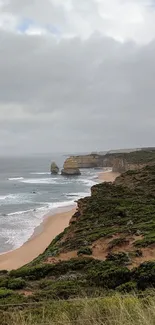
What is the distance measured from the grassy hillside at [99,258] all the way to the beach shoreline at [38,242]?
399cm

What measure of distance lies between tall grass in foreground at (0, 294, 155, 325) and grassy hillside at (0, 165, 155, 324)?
113 inches

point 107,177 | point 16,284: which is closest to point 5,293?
point 16,284

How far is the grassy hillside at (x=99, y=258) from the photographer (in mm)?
9969

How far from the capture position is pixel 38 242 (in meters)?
28.3

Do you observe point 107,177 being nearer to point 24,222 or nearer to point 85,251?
point 24,222

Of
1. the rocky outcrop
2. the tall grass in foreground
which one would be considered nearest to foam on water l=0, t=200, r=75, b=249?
the tall grass in foreground

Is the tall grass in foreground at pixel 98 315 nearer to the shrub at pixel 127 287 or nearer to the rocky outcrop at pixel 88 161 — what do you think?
the shrub at pixel 127 287

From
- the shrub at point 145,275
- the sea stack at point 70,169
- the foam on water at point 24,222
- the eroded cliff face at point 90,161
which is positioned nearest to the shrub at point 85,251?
the shrub at point 145,275

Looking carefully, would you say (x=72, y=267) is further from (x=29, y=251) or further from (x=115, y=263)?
(x=29, y=251)

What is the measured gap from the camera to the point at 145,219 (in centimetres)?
1941

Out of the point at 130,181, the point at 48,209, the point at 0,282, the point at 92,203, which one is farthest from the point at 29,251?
the point at 48,209

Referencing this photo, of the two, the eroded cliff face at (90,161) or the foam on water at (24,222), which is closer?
the foam on water at (24,222)

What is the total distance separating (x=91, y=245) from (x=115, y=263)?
3.92 metres

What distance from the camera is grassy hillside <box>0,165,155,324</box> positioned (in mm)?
9969
